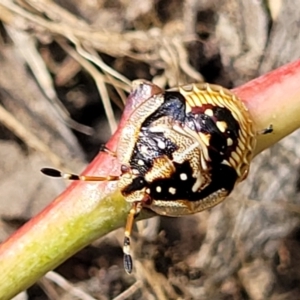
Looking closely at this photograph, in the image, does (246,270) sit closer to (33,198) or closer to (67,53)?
(33,198)

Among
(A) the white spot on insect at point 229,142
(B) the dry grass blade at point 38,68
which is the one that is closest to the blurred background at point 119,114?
(B) the dry grass blade at point 38,68

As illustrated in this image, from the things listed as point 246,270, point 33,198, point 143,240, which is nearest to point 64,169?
point 33,198

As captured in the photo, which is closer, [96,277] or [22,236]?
[22,236]

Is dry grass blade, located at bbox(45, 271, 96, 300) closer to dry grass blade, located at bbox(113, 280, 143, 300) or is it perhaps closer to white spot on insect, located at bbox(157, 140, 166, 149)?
dry grass blade, located at bbox(113, 280, 143, 300)

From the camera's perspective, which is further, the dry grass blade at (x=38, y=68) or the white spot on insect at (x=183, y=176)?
the dry grass blade at (x=38, y=68)

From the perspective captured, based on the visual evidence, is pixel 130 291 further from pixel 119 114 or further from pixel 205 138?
pixel 205 138

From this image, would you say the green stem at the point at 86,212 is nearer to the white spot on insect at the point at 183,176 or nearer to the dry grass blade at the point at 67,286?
the white spot on insect at the point at 183,176
